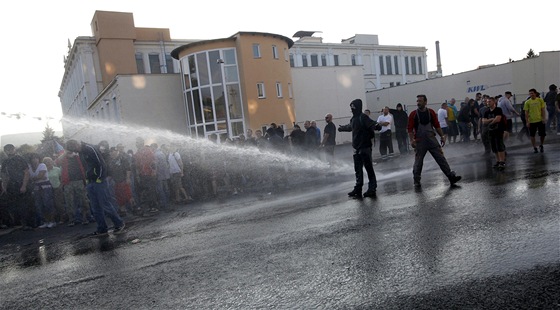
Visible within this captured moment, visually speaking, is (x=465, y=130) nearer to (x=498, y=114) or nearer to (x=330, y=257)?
(x=498, y=114)

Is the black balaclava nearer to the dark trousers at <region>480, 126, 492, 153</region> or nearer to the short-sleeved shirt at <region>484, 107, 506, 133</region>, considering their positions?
the short-sleeved shirt at <region>484, 107, 506, 133</region>

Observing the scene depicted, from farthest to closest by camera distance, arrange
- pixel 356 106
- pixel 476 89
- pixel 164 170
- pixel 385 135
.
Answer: pixel 476 89 < pixel 385 135 < pixel 164 170 < pixel 356 106

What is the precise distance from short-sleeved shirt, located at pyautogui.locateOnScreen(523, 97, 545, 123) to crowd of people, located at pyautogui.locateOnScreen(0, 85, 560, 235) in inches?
1.0

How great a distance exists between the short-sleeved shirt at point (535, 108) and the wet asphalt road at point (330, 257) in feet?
10.1

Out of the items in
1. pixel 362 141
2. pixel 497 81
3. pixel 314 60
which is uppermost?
pixel 314 60

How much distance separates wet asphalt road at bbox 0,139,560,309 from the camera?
3.76 m

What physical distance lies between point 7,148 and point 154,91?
18921 millimetres

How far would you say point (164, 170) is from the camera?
1195 centimetres

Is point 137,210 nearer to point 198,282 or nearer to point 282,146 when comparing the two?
point 282,146

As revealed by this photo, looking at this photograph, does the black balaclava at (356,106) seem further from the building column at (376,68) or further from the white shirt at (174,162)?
the building column at (376,68)

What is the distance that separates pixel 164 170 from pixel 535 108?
1060 cm

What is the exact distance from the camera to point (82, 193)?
10.3 metres

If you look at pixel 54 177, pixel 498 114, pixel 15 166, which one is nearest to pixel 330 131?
pixel 498 114

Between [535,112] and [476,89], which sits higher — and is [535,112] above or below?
below
